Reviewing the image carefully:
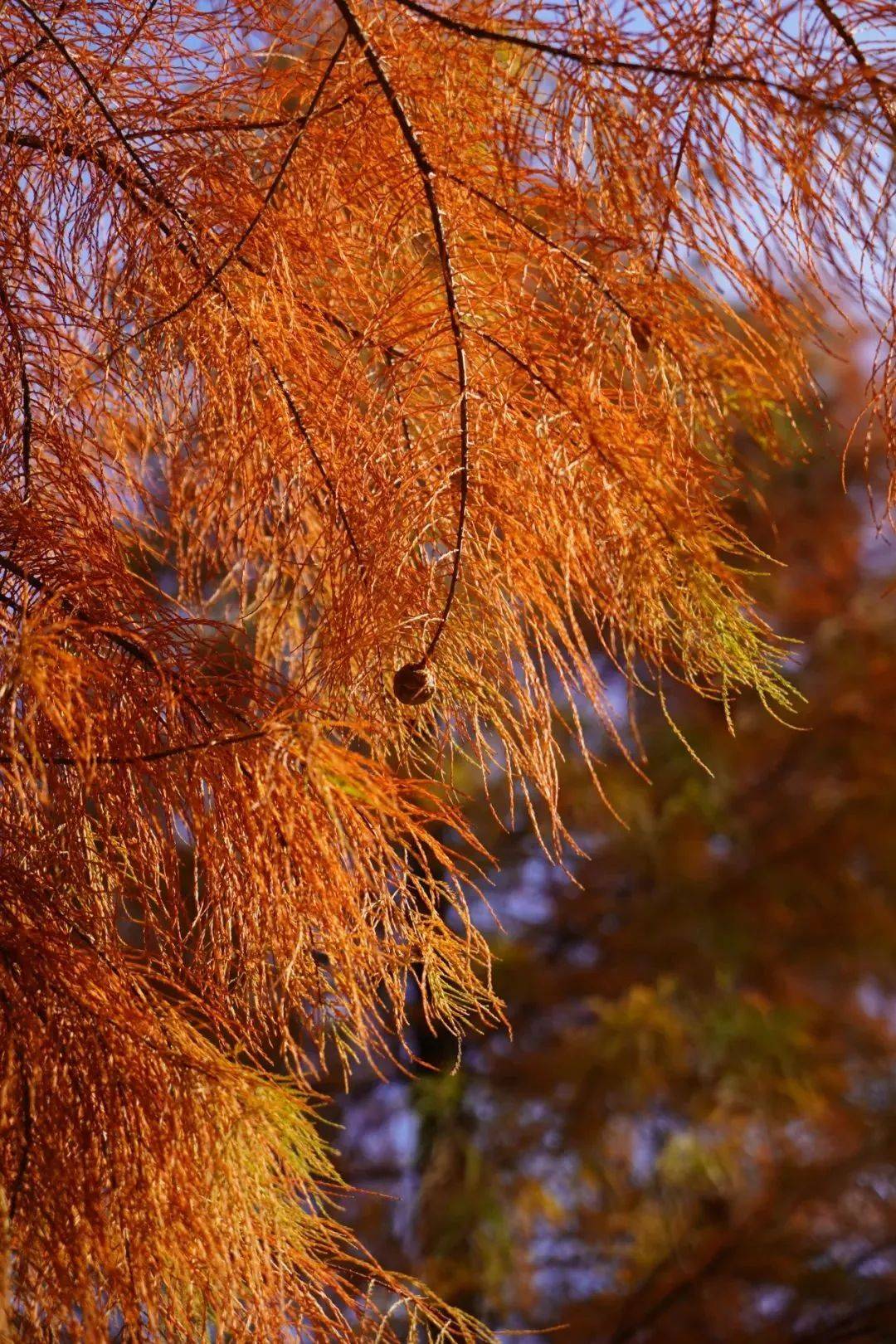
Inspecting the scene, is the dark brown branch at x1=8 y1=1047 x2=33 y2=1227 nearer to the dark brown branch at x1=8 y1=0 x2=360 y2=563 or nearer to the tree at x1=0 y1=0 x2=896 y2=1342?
the tree at x1=0 y1=0 x2=896 y2=1342

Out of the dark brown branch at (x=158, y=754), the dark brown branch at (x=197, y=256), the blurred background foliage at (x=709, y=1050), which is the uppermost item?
the dark brown branch at (x=197, y=256)

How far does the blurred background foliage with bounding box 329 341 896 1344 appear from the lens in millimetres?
2986

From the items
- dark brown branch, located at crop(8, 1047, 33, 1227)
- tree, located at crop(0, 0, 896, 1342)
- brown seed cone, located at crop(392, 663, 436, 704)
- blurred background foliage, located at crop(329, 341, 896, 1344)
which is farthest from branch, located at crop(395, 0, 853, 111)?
blurred background foliage, located at crop(329, 341, 896, 1344)

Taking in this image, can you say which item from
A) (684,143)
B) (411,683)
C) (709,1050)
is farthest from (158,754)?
(709,1050)

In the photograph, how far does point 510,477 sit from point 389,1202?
2.78 meters

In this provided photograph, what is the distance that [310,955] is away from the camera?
3.56 feet

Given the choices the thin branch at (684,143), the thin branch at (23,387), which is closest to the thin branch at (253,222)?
the thin branch at (23,387)

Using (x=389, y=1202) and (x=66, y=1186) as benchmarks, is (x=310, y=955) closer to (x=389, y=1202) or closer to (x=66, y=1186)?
(x=66, y=1186)

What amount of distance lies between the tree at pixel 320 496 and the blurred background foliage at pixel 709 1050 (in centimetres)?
187

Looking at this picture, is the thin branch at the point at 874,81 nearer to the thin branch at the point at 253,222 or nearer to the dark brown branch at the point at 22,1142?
the thin branch at the point at 253,222

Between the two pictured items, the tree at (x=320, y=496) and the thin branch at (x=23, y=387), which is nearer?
the tree at (x=320, y=496)

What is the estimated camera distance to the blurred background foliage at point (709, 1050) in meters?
2.99

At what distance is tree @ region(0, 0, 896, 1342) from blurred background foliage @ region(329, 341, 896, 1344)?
6.14ft

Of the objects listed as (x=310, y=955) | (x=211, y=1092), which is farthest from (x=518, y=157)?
(x=211, y=1092)
